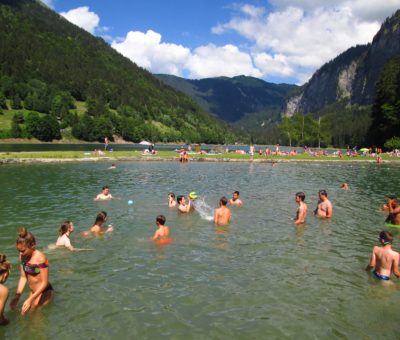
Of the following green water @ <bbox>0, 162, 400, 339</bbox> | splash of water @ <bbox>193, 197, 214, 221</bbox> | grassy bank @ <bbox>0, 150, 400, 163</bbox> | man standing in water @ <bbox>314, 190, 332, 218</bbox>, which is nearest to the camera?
green water @ <bbox>0, 162, 400, 339</bbox>

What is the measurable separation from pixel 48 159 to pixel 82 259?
42.4 metres

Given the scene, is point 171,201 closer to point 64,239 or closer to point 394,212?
point 64,239

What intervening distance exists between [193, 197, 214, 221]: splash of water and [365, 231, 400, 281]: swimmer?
9.49 metres

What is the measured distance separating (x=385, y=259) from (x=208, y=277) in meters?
5.37

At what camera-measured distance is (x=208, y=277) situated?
10828 millimetres

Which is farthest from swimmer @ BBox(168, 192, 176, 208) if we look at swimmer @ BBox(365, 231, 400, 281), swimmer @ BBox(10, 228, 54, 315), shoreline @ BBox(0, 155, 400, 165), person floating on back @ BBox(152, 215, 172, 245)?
shoreline @ BBox(0, 155, 400, 165)

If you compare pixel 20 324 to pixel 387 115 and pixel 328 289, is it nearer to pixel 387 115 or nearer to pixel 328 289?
pixel 328 289

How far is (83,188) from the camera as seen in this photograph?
28.8 meters

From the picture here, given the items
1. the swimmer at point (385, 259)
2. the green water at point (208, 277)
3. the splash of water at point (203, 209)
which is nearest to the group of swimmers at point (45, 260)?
the swimmer at point (385, 259)

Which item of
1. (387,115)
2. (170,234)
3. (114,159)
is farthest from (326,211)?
(387,115)

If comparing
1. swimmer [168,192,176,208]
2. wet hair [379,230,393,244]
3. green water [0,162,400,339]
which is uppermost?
wet hair [379,230,393,244]

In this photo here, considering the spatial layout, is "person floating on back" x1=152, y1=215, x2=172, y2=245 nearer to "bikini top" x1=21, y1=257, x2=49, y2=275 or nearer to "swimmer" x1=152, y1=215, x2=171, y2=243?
"swimmer" x1=152, y1=215, x2=171, y2=243

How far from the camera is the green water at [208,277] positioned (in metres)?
8.01

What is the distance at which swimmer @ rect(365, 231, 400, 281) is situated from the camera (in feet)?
33.7
